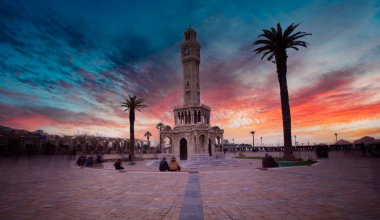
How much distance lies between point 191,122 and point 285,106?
76.0ft

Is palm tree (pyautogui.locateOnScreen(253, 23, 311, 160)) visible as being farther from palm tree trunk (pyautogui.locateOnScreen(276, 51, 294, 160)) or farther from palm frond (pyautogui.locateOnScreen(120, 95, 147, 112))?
palm frond (pyautogui.locateOnScreen(120, 95, 147, 112))

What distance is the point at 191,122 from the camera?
1797 inches

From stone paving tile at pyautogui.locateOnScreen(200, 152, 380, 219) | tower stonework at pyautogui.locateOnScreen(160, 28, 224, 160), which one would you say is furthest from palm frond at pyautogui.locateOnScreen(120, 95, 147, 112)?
stone paving tile at pyautogui.locateOnScreen(200, 152, 380, 219)

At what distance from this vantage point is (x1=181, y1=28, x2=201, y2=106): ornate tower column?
154 feet

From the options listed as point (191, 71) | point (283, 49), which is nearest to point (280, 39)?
point (283, 49)

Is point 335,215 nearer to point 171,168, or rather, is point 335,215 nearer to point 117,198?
point 117,198

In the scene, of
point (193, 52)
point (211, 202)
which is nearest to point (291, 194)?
point (211, 202)

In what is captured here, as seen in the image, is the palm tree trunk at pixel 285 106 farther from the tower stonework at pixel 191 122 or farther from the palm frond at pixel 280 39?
the tower stonework at pixel 191 122

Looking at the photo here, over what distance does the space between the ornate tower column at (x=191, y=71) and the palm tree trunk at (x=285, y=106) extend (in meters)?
22.4

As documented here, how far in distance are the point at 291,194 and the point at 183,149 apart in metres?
36.5

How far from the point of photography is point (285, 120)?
25.0 m

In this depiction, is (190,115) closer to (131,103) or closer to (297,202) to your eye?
(131,103)

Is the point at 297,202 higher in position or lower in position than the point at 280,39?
lower

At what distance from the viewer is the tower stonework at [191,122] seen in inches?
1682
